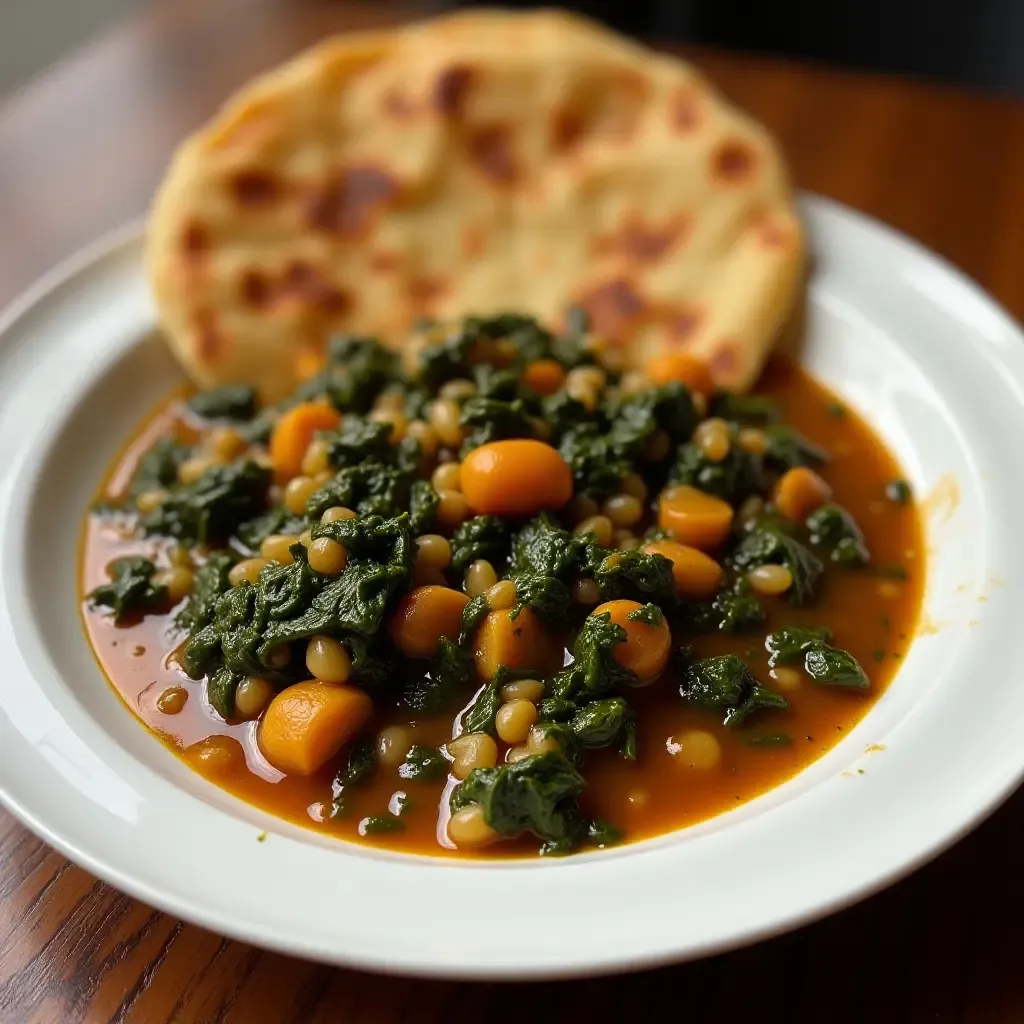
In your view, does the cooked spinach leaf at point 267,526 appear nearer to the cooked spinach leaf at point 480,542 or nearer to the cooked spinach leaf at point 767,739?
the cooked spinach leaf at point 480,542

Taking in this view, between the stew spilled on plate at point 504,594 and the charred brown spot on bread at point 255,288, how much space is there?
0.47 metres

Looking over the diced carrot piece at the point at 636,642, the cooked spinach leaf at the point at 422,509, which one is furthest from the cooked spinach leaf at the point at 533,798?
the cooked spinach leaf at the point at 422,509

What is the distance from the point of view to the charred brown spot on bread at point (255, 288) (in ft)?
13.8

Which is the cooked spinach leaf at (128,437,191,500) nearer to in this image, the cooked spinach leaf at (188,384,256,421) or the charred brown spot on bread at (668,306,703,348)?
the cooked spinach leaf at (188,384,256,421)

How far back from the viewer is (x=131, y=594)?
3221 millimetres

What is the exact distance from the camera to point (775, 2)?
25.0 feet

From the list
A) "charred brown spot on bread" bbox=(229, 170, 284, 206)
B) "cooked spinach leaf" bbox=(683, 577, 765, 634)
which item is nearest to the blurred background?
"charred brown spot on bread" bbox=(229, 170, 284, 206)

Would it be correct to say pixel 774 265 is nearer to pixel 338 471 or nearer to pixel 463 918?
pixel 338 471

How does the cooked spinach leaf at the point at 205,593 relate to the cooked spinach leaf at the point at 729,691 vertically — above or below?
above

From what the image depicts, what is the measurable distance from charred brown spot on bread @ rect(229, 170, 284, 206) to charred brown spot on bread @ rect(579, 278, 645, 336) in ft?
4.04

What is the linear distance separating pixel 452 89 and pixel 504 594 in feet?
7.87

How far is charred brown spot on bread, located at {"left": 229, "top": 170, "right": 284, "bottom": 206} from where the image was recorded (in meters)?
4.30

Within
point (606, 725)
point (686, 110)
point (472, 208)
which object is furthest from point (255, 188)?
point (606, 725)

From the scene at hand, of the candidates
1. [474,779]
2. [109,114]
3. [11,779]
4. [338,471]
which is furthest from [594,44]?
[11,779]
